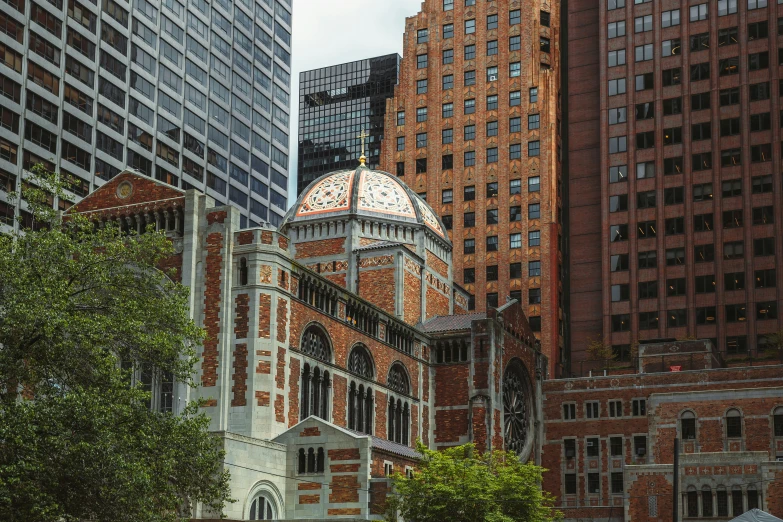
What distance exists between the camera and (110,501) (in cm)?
3594

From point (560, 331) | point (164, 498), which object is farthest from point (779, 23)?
point (164, 498)

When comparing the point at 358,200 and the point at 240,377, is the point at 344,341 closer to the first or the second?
the point at 240,377

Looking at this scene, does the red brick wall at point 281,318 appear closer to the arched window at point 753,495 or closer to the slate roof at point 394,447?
the slate roof at point 394,447

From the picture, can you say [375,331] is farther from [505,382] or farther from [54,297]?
[54,297]

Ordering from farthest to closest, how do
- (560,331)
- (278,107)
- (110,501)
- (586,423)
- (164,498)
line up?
(278,107)
(560,331)
(586,423)
(164,498)
(110,501)

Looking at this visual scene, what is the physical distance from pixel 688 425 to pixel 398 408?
19006 millimetres

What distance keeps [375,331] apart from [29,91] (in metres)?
37.7

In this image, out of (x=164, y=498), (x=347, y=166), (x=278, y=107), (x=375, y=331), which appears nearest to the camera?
(x=164, y=498)

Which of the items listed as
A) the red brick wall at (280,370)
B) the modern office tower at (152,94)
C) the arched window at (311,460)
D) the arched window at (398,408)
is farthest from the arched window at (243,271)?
the modern office tower at (152,94)

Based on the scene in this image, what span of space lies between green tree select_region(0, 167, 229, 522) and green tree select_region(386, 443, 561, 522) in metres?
16.2

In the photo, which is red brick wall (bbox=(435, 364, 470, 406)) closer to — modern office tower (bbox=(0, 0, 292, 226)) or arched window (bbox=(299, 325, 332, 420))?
arched window (bbox=(299, 325, 332, 420))

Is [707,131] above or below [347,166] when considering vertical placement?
below

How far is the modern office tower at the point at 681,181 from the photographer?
11031 cm

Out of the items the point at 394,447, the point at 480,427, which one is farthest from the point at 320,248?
the point at 394,447
